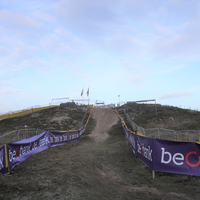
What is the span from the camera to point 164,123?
91.9 ft

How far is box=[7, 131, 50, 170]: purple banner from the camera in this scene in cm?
895

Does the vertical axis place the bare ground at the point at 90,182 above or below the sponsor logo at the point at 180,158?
below

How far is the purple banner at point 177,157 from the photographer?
7066 mm

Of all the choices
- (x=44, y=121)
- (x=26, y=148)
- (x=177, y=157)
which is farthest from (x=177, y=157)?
(x=44, y=121)

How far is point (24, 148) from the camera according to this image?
35.1 feet

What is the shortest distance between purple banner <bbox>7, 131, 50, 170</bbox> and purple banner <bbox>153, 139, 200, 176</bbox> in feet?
21.9

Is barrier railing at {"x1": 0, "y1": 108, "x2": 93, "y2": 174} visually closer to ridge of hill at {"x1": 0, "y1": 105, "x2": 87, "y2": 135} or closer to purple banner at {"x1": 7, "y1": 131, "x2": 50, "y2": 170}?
purple banner at {"x1": 7, "y1": 131, "x2": 50, "y2": 170}

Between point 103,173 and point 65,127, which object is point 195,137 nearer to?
point 103,173

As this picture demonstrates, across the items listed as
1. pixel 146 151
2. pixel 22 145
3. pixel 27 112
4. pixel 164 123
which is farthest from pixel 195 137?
pixel 27 112

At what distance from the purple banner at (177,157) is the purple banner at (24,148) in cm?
666

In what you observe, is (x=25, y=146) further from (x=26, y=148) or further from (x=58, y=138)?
(x=58, y=138)

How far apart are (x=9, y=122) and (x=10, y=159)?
23711 mm

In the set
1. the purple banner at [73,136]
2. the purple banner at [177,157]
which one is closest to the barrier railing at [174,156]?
the purple banner at [177,157]

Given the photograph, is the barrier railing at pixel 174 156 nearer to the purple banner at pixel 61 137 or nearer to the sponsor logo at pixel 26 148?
the sponsor logo at pixel 26 148
